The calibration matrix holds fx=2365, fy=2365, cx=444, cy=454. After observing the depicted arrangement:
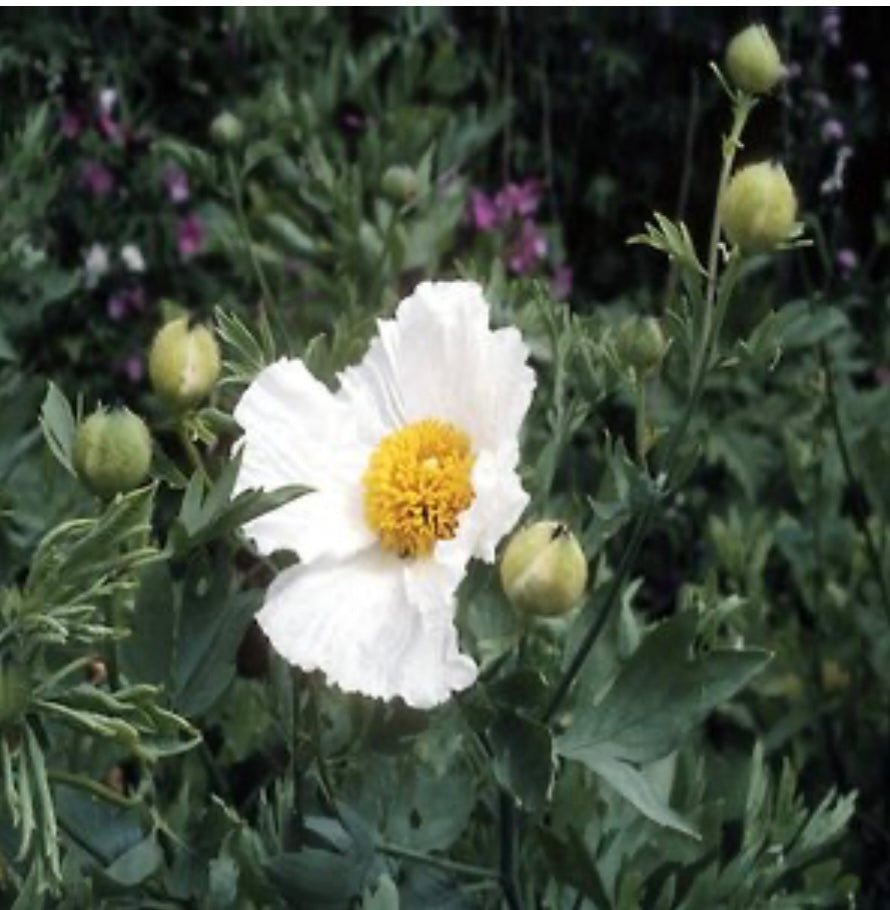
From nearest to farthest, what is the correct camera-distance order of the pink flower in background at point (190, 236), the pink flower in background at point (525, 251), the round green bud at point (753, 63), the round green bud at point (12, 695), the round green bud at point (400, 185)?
1. the round green bud at point (12, 695)
2. the round green bud at point (753, 63)
3. the round green bud at point (400, 185)
4. the pink flower in background at point (525, 251)
5. the pink flower in background at point (190, 236)

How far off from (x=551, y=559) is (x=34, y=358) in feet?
4.51

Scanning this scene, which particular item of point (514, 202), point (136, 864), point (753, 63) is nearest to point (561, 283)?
point (514, 202)

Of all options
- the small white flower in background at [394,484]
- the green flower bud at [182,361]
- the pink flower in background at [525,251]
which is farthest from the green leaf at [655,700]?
the pink flower in background at [525,251]

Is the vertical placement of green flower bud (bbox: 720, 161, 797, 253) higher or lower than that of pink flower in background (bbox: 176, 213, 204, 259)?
higher

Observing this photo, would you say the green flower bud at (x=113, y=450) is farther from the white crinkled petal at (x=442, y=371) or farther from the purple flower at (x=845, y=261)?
the purple flower at (x=845, y=261)

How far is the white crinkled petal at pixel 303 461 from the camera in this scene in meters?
1.03

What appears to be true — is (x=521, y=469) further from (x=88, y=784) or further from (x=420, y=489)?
(x=88, y=784)

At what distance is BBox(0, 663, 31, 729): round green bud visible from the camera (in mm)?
929

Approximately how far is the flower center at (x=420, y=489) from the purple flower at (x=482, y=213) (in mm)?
1338

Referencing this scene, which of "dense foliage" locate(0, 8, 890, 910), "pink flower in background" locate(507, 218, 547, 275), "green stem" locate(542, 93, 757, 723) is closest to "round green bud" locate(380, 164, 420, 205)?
"dense foliage" locate(0, 8, 890, 910)

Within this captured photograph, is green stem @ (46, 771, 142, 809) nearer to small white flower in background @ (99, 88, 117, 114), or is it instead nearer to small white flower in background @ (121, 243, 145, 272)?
small white flower in background @ (121, 243, 145, 272)

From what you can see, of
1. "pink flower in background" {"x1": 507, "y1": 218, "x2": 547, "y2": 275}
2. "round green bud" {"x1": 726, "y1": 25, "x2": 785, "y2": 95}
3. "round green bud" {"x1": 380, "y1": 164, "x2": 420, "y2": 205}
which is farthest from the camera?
"pink flower in background" {"x1": 507, "y1": 218, "x2": 547, "y2": 275}

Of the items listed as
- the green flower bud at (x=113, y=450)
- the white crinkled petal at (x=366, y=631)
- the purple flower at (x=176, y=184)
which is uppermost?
the green flower bud at (x=113, y=450)

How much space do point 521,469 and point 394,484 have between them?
11 centimetres
